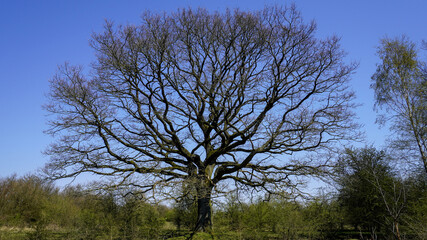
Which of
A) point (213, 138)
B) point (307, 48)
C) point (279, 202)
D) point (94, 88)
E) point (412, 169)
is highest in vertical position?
point (307, 48)

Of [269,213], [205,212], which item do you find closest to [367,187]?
[269,213]

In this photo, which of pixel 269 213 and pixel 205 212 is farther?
pixel 205 212

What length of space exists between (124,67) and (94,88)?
78.4 inches

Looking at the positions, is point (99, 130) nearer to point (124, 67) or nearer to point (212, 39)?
point (124, 67)

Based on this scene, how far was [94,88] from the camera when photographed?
46.9ft

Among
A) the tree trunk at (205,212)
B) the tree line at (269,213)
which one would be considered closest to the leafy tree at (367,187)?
the tree line at (269,213)

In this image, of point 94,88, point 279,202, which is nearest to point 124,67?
point 94,88

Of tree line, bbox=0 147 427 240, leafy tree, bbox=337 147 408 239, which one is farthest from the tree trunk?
leafy tree, bbox=337 147 408 239

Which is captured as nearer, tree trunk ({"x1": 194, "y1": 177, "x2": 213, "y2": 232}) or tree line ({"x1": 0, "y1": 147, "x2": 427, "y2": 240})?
tree line ({"x1": 0, "y1": 147, "x2": 427, "y2": 240})

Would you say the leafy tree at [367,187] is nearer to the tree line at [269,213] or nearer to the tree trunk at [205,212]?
the tree line at [269,213]

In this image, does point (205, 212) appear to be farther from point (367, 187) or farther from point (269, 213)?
point (367, 187)

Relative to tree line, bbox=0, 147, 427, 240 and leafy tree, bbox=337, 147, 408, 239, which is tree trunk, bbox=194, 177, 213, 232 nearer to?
tree line, bbox=0, 147, 427, 240

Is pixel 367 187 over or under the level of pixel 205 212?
over

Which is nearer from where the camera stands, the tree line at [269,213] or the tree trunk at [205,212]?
the tree line at [269,213]
